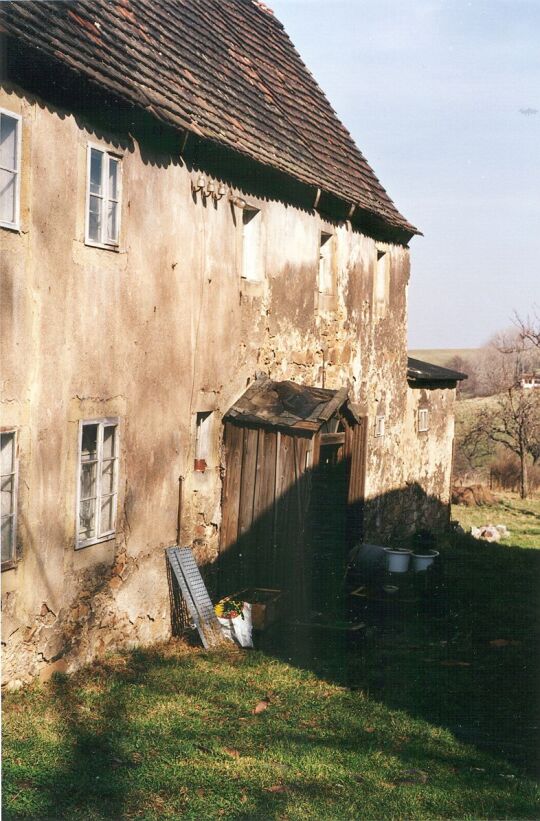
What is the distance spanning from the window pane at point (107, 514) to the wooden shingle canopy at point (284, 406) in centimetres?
247

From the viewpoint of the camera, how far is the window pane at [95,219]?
8516 millimetres

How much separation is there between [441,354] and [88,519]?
91429mm

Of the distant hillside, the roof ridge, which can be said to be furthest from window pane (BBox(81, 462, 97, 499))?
the distant hillside

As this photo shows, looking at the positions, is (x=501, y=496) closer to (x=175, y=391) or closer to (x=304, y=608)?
(x=304, y=608)

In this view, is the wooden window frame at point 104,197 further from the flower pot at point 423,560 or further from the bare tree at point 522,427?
the bare tree at point 522,427

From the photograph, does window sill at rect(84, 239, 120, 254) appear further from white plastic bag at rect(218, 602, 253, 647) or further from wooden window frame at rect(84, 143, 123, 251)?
white plastic bag at rect(218, 602, 253, 647)

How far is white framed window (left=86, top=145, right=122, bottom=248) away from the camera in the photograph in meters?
8.44

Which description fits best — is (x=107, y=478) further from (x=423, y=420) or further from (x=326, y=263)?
(x=423, y=420)

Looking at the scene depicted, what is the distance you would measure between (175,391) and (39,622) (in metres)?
3.10

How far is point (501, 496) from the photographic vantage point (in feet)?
85.0

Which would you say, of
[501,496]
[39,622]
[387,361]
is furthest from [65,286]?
[501,496]

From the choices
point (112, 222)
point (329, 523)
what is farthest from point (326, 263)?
point (112, 222)

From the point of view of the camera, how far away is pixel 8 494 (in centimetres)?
744

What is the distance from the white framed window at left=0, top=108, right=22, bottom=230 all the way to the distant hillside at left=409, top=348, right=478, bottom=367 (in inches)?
3147
